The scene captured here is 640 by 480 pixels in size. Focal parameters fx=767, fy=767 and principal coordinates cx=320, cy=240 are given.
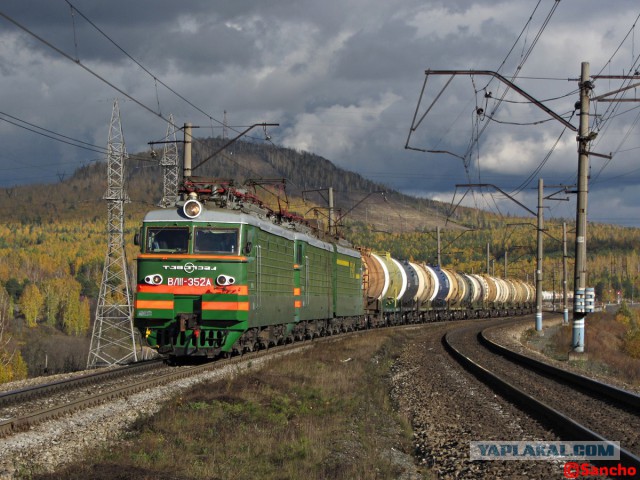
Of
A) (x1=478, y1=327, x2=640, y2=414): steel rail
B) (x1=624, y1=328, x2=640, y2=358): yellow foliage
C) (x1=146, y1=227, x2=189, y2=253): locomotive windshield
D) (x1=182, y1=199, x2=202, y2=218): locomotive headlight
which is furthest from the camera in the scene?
(x1=624, y1=328, x2=640, y2=358): yellow foliage

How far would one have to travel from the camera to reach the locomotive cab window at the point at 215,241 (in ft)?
64.4

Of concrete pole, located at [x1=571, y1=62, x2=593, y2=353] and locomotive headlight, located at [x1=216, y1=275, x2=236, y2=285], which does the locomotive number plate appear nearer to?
locomotive headlight, located at [x1=216, y1=275, x2=236, y2=285]

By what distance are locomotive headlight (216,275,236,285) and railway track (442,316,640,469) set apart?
6821 mm

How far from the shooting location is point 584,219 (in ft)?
88.8

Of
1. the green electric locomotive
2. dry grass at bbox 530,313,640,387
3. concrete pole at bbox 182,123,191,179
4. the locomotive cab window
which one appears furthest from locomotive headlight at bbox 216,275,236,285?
dry grass at bbox 530,313,640,387

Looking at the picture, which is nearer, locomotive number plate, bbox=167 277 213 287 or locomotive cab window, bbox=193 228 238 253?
locomotive number plate, bbox=167 277 213 287

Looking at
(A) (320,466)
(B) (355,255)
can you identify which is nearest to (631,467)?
(A) (320,466)

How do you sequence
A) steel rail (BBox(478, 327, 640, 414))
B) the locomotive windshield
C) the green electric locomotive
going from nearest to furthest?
steel rail (BBox(478, 327, 640, 414))
the green electric locomotive
the locomotive windshield

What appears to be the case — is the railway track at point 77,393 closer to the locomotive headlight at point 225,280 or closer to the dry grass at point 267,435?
the dry grass at point 267,435

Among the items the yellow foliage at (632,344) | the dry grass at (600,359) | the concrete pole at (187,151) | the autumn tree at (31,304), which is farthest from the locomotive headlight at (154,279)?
the autumn tree at (31,304)

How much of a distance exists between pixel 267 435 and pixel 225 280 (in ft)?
27.4

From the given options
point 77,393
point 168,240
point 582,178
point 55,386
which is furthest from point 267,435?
point 582,178

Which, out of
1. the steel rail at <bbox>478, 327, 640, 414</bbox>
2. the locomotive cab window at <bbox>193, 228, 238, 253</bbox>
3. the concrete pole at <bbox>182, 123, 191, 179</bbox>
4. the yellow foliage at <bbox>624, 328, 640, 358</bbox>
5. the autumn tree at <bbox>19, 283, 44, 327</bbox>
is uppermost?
the concrete pole at <bbox>182, 123, 191, 179</bbox>

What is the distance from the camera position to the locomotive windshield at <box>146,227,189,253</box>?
64.3ft
